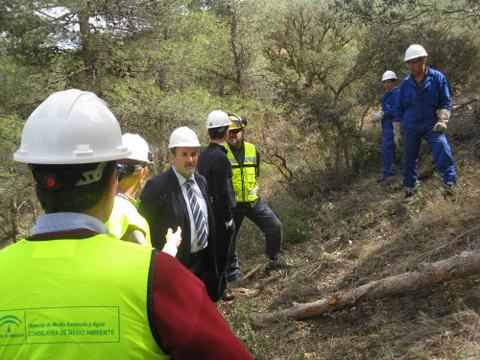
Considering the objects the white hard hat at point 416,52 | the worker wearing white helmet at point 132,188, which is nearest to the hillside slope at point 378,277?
the white hard hat at point 416,52

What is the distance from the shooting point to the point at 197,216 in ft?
12.5

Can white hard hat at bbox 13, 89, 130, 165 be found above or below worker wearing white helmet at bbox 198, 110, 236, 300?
above

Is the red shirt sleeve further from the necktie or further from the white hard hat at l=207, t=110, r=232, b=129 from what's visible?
the white hard hat at l=207, t=110, r=232, b=129

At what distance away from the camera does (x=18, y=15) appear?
973 centimetres

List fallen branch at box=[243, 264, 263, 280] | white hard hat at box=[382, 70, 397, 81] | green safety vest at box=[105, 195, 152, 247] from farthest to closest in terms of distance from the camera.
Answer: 1. white hard hat at box=[382, 70, 397, 81]
2. fallen branch at box=[243, 264, 263, 280]
3. green safety vest at box=[105, 195, 152, 247]

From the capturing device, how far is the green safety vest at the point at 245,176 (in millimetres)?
5660

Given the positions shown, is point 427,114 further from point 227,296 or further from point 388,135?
point 227,296

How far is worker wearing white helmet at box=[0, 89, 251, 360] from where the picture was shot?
1.08 meters

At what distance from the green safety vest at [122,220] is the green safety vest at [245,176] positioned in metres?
A: 3.11

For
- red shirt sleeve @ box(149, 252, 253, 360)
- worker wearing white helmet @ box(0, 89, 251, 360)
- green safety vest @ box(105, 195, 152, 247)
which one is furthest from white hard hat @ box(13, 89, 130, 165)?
green safety vest @ box(105, 195, 152, 247)

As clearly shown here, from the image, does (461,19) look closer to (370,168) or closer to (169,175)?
(370,168)

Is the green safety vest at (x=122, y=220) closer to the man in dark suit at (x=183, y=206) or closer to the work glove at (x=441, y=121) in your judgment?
the man in dark suit at (x=183, y=206)

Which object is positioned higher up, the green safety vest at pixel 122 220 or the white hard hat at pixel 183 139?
the white hard hat at pixel 183 139

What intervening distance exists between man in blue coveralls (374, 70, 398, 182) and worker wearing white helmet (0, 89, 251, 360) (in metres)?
7.27
